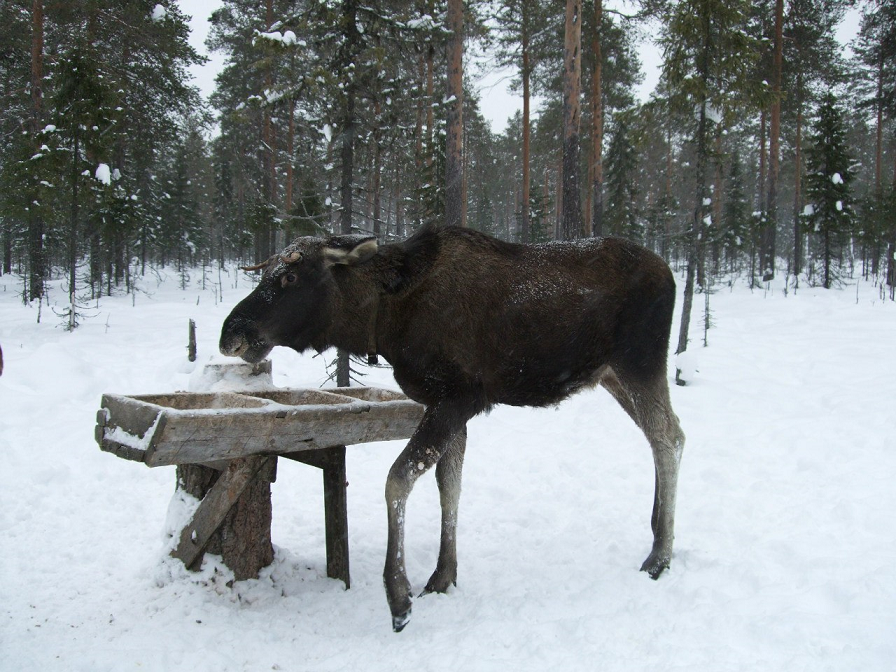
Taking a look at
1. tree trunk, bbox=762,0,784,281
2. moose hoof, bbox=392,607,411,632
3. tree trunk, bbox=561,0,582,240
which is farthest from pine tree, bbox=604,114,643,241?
moose hoof, bbox=392,607,411,632

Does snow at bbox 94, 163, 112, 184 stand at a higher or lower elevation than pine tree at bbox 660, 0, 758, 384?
lower

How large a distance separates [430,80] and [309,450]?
63.8ft

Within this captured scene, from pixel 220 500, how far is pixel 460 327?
1981mm

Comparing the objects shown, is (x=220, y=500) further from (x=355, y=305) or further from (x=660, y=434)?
(x=660, y=434)

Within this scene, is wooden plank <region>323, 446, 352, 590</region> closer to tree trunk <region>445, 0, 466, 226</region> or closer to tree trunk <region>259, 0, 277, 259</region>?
tree trunk <region>445, 0, 466, 226</region>

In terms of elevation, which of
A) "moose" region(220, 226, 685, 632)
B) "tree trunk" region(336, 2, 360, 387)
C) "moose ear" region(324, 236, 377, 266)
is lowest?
"moose" region(220, 226, 685, 632)

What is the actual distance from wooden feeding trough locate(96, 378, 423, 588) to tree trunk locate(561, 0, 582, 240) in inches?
301

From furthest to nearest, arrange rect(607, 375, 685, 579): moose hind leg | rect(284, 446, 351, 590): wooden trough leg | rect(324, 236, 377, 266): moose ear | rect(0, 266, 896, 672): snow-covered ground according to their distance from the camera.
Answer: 1. rect(607, 375, 685, 579): moose hind leg
2. rect(284, 446, 351, 590): wooden trough leg
3. rect(324, 236, 377, 266): moose ear
4. rect(0, 266, 896, 672): snow-covered ground

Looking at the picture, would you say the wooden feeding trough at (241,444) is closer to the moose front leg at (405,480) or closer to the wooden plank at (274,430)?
the wooden plank at (274,430)

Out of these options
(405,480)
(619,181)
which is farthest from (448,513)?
(619,181)

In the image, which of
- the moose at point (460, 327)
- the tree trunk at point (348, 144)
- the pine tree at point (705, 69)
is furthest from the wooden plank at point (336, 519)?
the pine tree at point (705, 69)

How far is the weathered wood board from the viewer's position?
131 inches

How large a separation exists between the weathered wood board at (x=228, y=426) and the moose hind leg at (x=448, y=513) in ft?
1.17

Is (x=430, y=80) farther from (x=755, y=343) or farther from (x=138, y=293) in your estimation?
(x=138, y=293)
